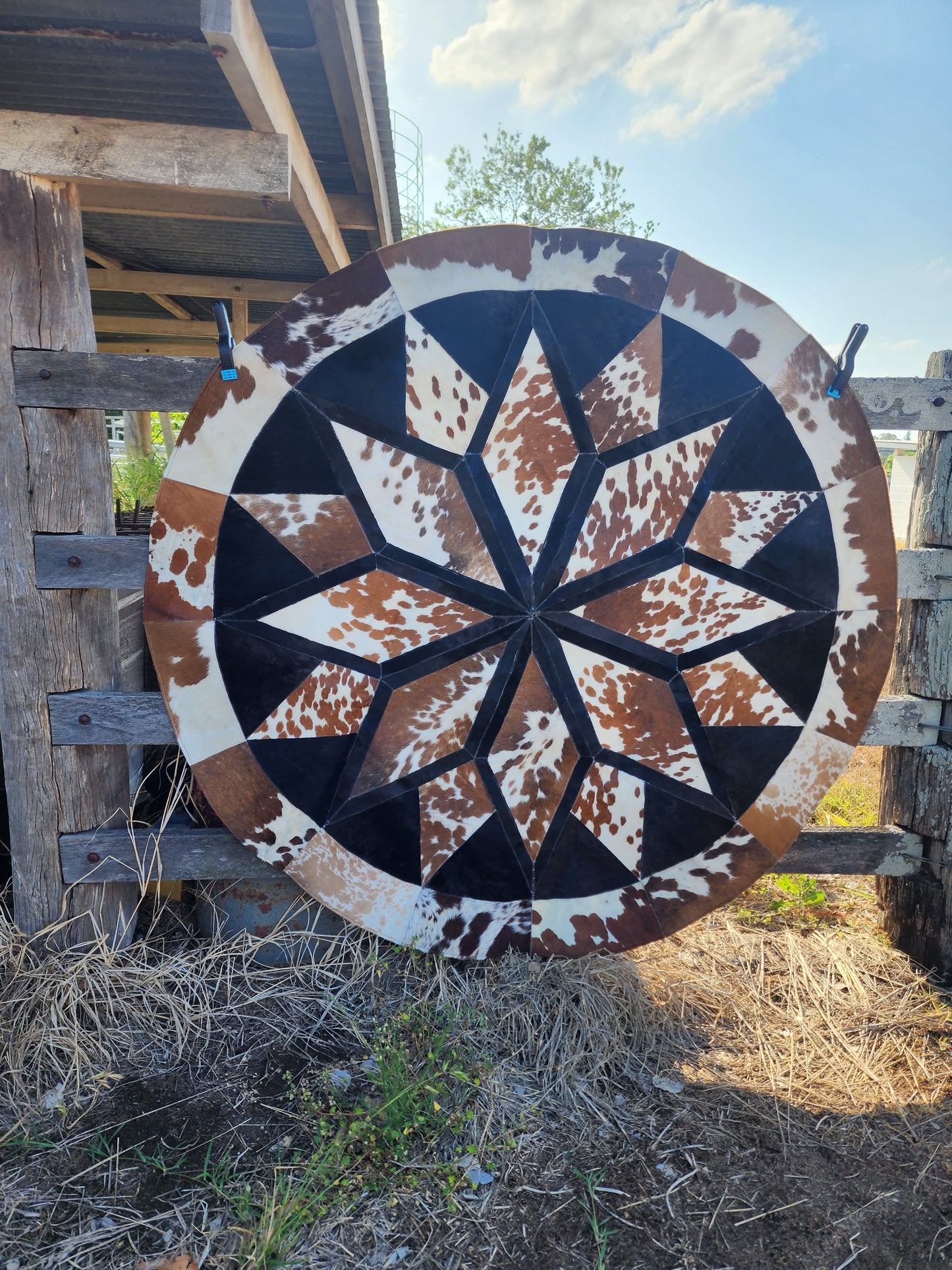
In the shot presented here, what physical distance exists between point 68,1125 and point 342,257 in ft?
12.4

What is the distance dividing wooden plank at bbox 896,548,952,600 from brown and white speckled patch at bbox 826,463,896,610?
196mm

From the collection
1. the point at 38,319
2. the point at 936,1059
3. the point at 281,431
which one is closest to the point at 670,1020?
the point at 936,1059

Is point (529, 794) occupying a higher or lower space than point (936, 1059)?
→ higher

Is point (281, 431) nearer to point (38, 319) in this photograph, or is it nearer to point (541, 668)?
point (38, 319)

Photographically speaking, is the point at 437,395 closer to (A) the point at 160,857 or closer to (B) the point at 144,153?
(B) the point at 144,153

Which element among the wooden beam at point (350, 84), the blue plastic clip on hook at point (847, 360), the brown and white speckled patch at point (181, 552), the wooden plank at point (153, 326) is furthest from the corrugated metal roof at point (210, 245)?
the blue plastic clip on hook at point (847, 360)

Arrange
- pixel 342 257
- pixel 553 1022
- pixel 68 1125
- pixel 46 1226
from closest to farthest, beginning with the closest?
pixel 46 1226
pixel 68 1125
pixel 553 1022
pixel 342 257

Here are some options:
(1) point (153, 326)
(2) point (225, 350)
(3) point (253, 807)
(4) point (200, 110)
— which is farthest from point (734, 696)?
(1) point (153, 326)

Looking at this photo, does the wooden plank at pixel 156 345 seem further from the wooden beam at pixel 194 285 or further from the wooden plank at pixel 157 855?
the wooden plank at pixel 157 855

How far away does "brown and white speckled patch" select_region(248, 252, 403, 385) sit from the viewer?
1.74 meters

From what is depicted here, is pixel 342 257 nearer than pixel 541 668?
No

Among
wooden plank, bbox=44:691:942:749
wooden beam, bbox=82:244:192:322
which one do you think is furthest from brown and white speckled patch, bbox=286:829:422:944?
wooden beam, bbox=82:244:192:322

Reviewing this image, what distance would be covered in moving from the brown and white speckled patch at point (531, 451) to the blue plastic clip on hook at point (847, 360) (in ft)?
2.24

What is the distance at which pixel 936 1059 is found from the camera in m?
1.93
